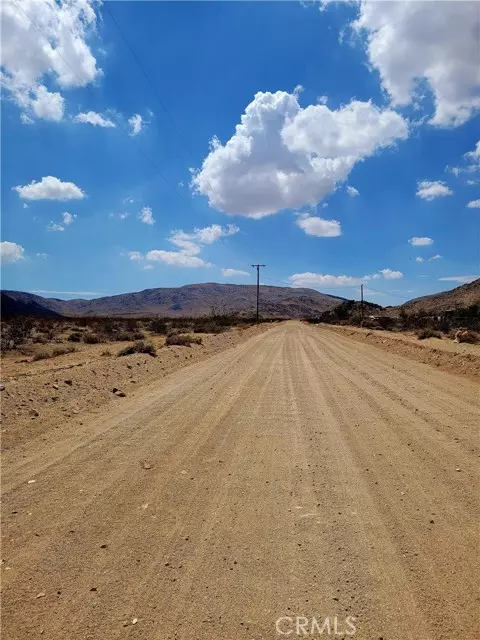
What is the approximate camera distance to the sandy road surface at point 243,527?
119 inches

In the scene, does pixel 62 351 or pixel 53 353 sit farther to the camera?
pixel 62 351

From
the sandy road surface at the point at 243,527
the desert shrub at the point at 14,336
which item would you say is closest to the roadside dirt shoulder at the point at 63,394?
the sandy road surface at the point at 243,527

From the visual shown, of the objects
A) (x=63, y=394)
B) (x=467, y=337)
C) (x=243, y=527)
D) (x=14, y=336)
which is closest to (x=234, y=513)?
(x=243, y=527)

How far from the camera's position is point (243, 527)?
4.13 metres

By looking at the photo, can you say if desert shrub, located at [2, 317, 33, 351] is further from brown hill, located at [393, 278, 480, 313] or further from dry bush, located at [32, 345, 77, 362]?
brown hill, located at [393, 278, 480, 313]

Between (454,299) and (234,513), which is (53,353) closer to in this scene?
(234,513)

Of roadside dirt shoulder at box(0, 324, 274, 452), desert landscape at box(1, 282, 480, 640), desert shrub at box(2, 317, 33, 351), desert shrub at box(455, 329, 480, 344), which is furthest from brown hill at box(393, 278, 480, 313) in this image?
desert landscape at box(1, 282, 480, 640)

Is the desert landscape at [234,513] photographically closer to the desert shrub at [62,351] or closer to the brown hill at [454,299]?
the desert shrub at [62,351]

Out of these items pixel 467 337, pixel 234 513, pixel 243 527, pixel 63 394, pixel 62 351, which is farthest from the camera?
pixel 467 337

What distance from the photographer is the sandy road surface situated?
3.02 metres

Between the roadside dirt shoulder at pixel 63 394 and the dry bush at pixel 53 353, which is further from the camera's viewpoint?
the dry bush at pixel 53 353

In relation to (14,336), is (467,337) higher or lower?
higher

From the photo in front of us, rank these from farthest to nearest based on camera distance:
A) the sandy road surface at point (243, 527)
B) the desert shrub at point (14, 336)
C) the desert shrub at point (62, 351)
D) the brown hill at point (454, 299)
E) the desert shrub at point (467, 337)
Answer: the brown hill at point (454, 299), the desert shrub at point (14, 336), the desert shrub at point (467, 337), the desert shrub at point (62, 351), the sandy road surface at point (243, 527)

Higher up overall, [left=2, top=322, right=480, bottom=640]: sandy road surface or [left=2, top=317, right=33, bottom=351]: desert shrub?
[left=2, top=317, right=33, bottom=351]: desert shrub
